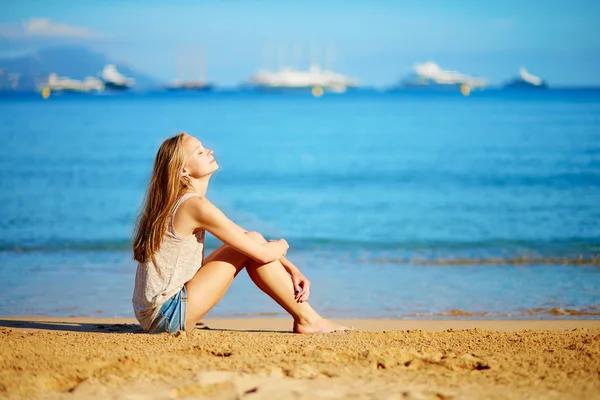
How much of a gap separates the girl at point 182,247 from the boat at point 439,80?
100.0m

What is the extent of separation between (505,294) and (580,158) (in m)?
15.4

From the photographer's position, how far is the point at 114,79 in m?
94.6

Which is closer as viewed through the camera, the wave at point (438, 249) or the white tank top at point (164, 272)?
the white tank top at point (164, 272)

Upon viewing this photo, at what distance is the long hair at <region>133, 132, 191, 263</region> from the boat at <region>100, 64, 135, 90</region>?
9359 centimetres

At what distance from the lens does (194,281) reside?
169 inches

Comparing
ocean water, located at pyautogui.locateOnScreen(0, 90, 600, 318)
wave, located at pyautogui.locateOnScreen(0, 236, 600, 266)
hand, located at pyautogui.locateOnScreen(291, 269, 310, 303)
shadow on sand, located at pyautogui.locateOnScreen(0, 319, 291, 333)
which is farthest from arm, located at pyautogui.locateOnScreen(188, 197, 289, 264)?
wave, located at pyautogui.locateOnScreen(0, 236, 600, 266)

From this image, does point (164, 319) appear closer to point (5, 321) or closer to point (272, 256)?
point (272, 256)

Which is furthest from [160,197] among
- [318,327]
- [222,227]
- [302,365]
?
[302,365]

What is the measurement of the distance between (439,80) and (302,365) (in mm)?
102167

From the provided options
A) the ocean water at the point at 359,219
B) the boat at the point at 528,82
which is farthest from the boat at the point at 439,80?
the ocean water at the point at 359,219

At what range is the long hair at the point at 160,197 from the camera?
414 centimetres

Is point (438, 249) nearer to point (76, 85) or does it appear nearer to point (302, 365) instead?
point (302, 365)

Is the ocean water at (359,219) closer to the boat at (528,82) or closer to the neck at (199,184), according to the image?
the neck at (199,184)

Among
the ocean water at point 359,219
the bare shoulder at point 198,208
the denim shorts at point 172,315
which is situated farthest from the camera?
the ocean water at point 359,219
